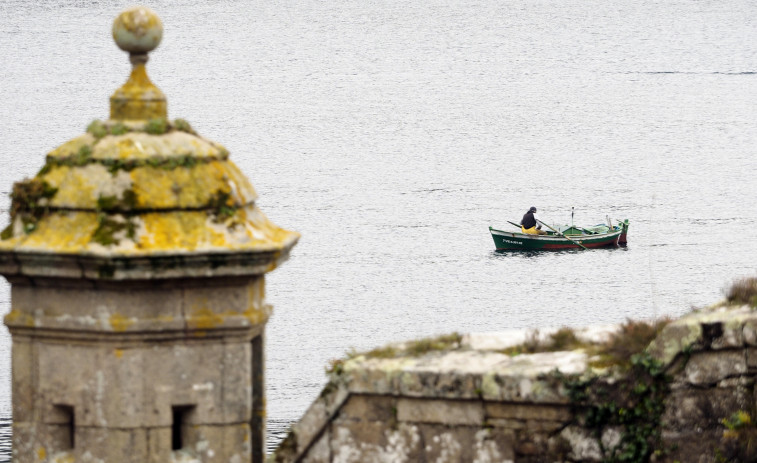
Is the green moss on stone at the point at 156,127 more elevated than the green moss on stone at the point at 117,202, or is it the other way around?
the green moss on stone at the point at 156,127

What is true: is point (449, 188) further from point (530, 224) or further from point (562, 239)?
point (530, 224)

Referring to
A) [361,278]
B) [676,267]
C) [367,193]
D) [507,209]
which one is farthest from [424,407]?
[367,193]

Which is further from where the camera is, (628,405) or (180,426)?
(180,426)

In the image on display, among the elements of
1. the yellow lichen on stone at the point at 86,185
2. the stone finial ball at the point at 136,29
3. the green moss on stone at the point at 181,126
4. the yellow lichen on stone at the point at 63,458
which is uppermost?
the stone finial ball at the point at 136,29

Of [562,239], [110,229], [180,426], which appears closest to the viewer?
[110,229]

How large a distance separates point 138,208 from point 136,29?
31.6 inches

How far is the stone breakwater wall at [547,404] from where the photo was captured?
16.8 ft

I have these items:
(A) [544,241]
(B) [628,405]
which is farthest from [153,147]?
(A) [544,241]

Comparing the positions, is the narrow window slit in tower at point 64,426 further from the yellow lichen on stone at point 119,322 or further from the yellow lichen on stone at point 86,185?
the yellow lichen on stone at point 86,185

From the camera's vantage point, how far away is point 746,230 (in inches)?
3319

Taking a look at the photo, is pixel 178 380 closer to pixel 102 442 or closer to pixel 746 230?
pixel 102 442

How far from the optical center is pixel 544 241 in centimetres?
7431

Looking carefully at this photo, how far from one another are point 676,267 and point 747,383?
68121 millimetres

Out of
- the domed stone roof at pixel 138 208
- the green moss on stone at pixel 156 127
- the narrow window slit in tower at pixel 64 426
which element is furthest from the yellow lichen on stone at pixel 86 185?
the narrow window slit in tower at pixel 64 426
